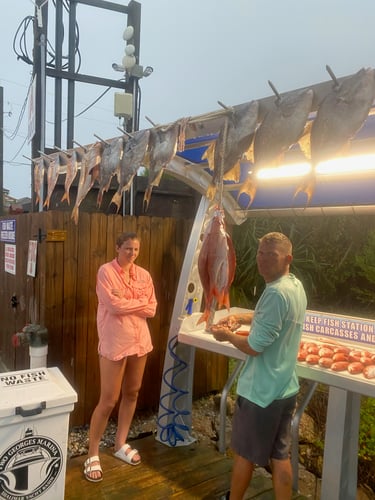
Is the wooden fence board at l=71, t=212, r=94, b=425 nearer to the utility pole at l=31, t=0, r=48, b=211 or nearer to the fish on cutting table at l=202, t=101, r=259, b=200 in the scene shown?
the utility pole at l=31, t=0, r=48, b=211

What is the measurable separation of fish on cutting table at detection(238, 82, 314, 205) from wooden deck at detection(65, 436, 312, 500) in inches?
93.1

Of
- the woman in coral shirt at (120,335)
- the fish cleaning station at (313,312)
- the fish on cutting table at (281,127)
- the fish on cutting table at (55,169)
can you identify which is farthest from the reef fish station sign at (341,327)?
the fish on cutting table at (55,169)

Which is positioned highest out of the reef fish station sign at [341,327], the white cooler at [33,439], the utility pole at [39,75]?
the utility pole at [39,75]

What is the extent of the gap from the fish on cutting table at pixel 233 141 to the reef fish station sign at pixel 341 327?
167 cm

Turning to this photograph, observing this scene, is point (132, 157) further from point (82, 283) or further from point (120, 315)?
point (82, 283)

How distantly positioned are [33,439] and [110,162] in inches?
74.5

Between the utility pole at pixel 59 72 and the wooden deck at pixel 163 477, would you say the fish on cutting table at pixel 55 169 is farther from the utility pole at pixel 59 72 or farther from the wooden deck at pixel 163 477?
the wooden deck at pixel 163 477

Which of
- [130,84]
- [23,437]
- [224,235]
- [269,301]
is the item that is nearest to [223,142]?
[224,235]

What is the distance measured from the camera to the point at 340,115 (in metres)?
1.78

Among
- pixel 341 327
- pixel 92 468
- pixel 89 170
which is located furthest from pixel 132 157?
pixel 92 468

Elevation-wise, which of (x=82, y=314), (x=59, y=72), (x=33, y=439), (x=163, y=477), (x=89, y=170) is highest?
(x=59, y=72)

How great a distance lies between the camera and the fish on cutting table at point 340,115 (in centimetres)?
173

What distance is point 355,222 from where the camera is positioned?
618 cm

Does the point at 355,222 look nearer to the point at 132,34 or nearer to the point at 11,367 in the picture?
the point at 132,34
